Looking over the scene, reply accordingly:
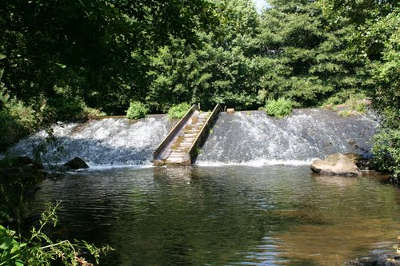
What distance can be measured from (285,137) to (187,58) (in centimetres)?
1235

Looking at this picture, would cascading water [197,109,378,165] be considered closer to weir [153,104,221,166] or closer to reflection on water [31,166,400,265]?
weir [153,104,221,166]

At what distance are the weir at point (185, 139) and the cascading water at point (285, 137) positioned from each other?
2.01 ft

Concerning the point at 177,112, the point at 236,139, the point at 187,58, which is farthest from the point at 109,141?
the point at 187,58

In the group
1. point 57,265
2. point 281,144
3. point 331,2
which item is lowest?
point 57,265

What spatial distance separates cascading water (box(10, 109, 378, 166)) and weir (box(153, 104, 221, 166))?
0.61 meters

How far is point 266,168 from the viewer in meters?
19.8

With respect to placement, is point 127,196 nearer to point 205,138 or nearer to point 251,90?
point 205,138

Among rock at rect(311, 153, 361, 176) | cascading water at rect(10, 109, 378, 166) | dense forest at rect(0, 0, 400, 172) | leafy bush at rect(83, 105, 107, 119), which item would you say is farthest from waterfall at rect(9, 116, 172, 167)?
rock at rect(311, 153, 361, 176)

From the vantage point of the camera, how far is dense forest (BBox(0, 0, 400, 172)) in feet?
25.9

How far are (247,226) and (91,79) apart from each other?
4.63 meters

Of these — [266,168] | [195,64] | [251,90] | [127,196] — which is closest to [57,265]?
[127,196]

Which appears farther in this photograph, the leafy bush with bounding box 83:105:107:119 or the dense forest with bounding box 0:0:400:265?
the leafy bush with bounding box 83:105:107:119

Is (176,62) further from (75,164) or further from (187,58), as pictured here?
(75,164)

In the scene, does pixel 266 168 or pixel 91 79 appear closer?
pixel 91 79
